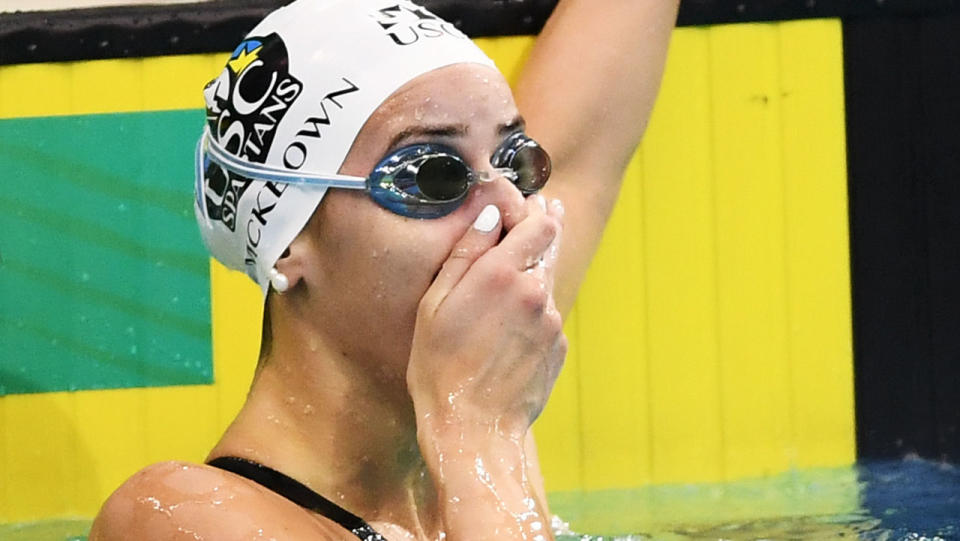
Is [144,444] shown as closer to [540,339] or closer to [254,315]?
[254,315]

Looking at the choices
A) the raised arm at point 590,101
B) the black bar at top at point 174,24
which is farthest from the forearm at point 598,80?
the black bar at top at point 174,24

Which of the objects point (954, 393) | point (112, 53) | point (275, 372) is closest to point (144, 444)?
point (112, 53)

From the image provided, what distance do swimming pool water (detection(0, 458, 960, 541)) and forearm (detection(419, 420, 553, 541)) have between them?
116cm

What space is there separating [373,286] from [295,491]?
0.28m

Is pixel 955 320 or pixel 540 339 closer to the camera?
pixel 540 339

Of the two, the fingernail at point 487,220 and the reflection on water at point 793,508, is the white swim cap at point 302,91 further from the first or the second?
the reflection on water at point 793,508

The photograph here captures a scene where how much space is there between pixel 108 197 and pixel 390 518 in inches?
47.3

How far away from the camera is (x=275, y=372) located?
180 cm

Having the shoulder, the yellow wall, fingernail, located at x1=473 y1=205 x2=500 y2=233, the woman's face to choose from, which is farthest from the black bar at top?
the shoulder

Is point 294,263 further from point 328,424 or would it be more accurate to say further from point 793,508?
point 793,508

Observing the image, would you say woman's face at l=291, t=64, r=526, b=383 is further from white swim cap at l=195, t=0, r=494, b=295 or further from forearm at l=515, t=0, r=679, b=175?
forearm at l=515, t=0, r=679, b=175

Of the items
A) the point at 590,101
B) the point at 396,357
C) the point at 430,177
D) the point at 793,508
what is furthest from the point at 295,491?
the point at 793,508

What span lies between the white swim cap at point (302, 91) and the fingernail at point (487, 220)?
0.19m

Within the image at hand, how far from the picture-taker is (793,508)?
2.80 m
